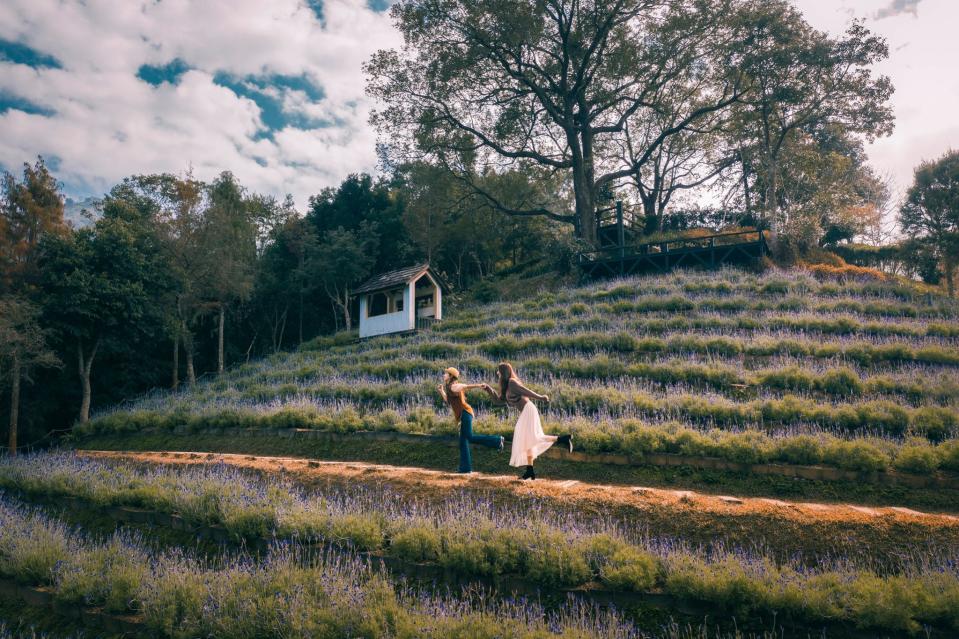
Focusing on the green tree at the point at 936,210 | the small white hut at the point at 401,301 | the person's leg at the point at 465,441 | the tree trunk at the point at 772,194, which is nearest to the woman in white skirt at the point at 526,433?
the person's leg at the point at 465,441

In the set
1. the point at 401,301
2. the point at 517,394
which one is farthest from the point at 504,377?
the point at 401,301

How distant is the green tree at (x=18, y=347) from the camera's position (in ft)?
63.0

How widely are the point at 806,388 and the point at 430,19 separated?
3004cm

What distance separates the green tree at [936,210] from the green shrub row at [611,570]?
121ft

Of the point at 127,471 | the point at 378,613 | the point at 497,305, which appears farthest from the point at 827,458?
the point at 497,305

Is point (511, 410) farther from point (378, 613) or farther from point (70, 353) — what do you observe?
point (70, 353)

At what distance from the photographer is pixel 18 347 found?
19.4 metres

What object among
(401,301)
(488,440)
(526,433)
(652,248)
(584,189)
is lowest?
(488,440)

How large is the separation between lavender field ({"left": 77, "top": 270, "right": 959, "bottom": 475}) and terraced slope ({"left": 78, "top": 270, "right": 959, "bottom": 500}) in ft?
0.14

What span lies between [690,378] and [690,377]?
0.03 metres

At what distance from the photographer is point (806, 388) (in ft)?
42.0

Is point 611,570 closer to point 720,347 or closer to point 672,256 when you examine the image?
point 720,347

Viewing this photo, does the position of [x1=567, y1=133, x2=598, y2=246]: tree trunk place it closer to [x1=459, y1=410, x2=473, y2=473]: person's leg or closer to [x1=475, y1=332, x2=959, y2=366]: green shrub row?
[x1=475, y1=332, x2=959, y2=366]: green shrub row

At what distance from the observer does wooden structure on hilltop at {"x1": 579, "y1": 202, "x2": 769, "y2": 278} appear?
28328mm
